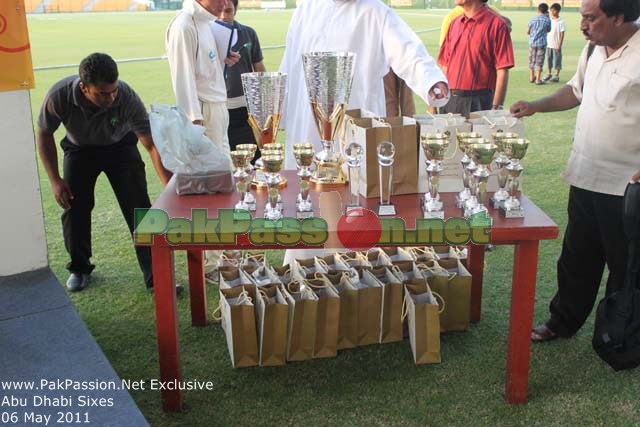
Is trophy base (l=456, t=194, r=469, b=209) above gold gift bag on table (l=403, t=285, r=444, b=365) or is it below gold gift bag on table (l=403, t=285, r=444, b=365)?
above

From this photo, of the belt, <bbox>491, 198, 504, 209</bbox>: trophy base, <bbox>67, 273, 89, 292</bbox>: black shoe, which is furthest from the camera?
the belt

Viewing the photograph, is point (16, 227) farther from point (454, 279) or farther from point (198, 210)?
point (454, 279)

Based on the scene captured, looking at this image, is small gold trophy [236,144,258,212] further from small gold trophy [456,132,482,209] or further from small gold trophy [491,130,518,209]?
small gold trophy [491,130,518,209]

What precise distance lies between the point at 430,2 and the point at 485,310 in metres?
43.0

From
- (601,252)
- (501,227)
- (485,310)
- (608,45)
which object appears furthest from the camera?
(485,310)

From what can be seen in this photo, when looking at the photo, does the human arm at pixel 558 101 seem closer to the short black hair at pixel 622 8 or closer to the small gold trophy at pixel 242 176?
the short black hair at pixel 622 8

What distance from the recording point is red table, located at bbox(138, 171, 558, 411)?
7.72 feet

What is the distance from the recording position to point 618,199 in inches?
107

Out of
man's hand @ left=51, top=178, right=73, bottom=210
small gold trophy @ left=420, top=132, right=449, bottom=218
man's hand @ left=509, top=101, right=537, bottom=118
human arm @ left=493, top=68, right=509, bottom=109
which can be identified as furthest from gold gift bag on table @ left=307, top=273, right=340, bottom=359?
human arm @ left=493, top=68, right=509, bottom=109

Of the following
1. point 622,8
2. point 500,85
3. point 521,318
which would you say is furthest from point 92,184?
point 622,8

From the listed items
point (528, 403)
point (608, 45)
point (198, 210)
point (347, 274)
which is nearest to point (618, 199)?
point (608, 45)

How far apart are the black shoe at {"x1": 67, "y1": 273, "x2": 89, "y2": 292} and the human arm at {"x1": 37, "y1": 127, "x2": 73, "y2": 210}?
43 cm

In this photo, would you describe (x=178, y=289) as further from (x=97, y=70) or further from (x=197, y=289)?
(x=97, y=70)

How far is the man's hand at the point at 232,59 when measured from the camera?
417cm
